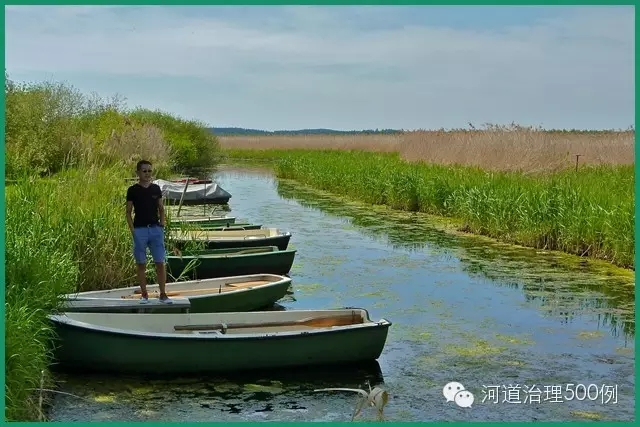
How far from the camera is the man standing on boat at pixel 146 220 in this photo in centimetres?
843

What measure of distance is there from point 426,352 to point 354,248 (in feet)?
24.0

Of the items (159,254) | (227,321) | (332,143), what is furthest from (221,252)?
(332,143)

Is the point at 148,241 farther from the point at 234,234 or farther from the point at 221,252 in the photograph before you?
the point at 234,234

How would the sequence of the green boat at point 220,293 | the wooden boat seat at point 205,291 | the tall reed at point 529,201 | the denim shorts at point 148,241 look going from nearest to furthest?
1. the denim shorts at point 148,241
2. the green boat at point 220,293
3. the wooden boat seat at point 205,291
4. the tall reed at point 529,201

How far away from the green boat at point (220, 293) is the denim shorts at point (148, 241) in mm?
480

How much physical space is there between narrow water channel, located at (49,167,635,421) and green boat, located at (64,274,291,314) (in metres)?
0.60

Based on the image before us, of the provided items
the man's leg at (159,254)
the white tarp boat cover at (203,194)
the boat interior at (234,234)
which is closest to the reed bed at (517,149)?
the white tarp boat cover at (203,194)

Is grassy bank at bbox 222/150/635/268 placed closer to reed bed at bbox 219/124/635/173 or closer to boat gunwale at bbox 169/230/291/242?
reed bed at bbox 219/124/635/173

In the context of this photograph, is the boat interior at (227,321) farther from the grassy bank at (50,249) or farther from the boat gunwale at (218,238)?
the boat gunwale at (218,238)

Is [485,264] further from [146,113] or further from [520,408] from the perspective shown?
[146,113]

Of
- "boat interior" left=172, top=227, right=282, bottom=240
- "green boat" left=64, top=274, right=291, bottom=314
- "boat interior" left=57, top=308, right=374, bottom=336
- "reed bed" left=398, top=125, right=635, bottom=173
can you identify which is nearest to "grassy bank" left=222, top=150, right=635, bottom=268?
"reed bed" left=398, top=125, right=635, bottom=173

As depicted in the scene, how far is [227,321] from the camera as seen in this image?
→ 26.8 ft

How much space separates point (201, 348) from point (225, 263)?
12.9 ft

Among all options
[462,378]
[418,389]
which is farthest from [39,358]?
[462,378]
